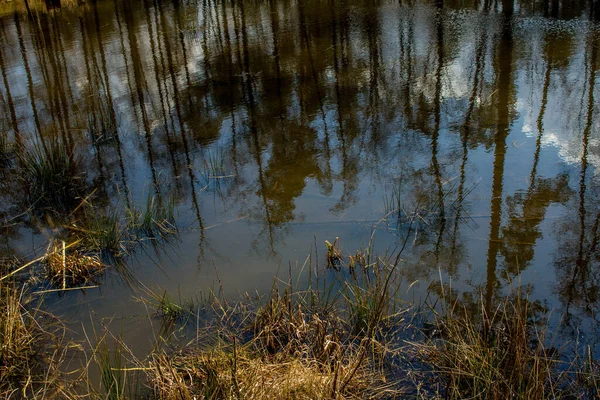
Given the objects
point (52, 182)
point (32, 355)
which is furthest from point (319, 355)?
point (52, 182)

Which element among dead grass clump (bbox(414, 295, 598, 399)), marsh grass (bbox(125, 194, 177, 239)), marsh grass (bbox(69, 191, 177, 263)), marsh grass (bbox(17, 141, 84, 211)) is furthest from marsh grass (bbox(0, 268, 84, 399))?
dead grass clump (bbox(414, 295, 598, 399))

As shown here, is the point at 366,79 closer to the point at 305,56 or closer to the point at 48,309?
the point at 305,56

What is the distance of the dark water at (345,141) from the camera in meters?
4.97

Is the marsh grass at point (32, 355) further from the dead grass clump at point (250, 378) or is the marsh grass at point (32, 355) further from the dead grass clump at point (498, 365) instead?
the dead grass clump at point (498, 365)

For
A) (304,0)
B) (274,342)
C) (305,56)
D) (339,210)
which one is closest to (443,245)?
(339,210)

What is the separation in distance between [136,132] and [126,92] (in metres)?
2.21

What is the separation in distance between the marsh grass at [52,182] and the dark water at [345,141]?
0.24 metres

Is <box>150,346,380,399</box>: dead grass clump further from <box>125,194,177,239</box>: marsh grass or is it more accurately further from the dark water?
<box>125,194,177,239</box>: marsh grass

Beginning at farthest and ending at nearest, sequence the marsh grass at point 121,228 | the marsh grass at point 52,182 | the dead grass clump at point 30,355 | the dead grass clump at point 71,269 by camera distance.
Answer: the marsh grass at point 52,182
the marsh grass at point 121,228
the dead grass clump at point 71,269
the dead grass clump at point 30,355

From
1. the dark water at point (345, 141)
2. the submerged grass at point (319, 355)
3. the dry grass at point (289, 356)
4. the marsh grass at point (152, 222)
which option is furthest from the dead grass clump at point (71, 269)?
the dry grass at point (289, 356)

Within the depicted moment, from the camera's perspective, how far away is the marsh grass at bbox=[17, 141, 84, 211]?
248 inches

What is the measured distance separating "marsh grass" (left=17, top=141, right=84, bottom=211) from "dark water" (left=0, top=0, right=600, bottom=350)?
0.24 metres

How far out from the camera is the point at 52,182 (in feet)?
20.8

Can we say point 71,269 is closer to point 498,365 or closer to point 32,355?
point 32,355
